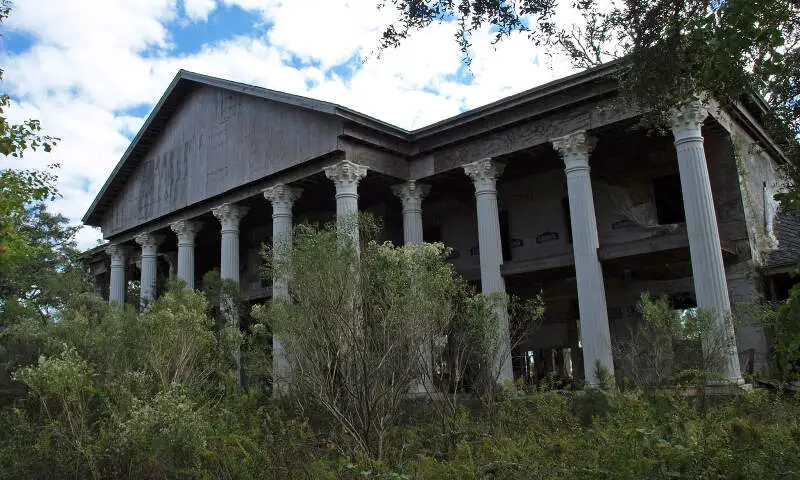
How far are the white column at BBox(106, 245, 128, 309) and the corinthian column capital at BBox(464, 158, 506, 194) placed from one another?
52.4 feet

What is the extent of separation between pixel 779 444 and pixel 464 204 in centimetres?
1559

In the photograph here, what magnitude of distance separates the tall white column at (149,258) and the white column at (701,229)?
17.5m

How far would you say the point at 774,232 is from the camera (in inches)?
695

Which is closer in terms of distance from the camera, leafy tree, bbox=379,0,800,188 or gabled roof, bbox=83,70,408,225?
leafy tree, bbox=379,0,800,188

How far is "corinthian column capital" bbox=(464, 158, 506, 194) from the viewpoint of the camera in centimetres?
1745

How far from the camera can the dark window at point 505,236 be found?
20619mm

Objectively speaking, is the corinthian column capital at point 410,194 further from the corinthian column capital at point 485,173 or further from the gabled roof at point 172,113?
the corinthian column capital at point 485,173

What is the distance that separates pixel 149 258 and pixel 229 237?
5636 mm

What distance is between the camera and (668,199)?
1784 cm

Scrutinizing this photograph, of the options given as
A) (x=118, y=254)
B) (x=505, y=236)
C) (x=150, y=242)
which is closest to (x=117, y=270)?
(x=118, y=254)

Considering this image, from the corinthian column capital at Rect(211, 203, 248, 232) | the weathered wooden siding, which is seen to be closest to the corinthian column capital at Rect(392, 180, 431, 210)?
the weathered wooden siding

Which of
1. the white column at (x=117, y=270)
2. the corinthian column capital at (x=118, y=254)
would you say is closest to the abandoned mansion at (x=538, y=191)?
the white column at (x=117, y=270)

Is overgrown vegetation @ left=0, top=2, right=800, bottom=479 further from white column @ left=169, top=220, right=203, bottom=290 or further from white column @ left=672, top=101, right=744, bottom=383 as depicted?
white column @ left=169, top=220, right=203, bottom=290

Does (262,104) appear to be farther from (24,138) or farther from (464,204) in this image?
(24,138)
